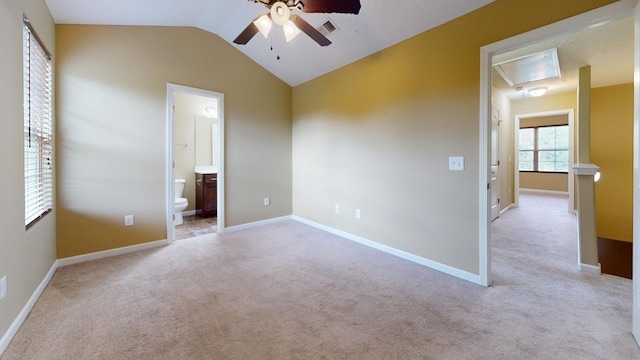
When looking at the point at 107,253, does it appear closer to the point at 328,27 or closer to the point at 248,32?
the point at 248,32

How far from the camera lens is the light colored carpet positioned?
5.00 feet

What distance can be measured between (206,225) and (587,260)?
191 inches

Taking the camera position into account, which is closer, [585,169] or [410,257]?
[585,169]

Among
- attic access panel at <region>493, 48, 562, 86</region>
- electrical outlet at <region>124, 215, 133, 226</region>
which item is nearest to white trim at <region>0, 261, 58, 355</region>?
electrical outlet at <region>124, 215, 133, 226</region>

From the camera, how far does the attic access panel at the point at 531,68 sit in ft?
10.5

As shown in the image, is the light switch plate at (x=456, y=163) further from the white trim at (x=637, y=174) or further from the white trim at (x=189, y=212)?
the white trim at (x=189, y=212)

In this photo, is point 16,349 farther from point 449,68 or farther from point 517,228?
point 517,228

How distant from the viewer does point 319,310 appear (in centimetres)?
193

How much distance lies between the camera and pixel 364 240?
3.43m

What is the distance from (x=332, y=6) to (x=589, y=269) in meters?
3.36

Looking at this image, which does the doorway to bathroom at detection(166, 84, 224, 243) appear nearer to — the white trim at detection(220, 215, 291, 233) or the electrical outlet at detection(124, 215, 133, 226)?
the white trim at detection(220, 215, 291, 233)

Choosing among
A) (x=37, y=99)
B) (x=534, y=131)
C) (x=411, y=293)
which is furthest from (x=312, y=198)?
(x=534, y=131)

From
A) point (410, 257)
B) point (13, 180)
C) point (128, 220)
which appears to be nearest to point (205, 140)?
point (128, 220)

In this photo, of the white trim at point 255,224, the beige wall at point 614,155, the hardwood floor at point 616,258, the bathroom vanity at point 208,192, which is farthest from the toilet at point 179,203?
the beige wall at point 614,155
